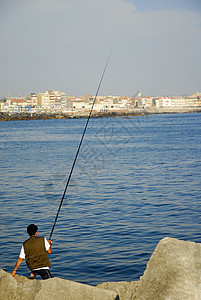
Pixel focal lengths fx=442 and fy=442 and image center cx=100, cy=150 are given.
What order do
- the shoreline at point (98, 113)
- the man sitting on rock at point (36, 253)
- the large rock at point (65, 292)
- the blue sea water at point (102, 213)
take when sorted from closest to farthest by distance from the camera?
the large rock at point (65, 292)
the man sitting on rock at point (36, 253)
the blue sea water at point (102, 213)
the shoreline at point (98, 113)

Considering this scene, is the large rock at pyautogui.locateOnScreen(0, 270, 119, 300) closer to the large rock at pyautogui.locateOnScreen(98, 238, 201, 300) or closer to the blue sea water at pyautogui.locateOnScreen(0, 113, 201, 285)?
the large rock at pyautogui.locateOnScreen(98, 238, 201, 300)

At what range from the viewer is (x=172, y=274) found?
423cm

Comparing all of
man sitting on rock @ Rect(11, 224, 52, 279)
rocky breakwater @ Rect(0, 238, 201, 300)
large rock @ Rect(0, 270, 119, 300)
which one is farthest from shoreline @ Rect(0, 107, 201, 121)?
large rock @ Rect(0, 270, 119, 300)

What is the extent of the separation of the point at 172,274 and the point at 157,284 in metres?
0.18

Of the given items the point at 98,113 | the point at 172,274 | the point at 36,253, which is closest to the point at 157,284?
the point at 172,274

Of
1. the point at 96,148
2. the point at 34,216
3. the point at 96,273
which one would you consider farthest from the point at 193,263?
the point at 96,148

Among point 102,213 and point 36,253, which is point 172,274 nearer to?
point 36,253

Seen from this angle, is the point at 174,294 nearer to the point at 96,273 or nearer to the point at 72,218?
the point at 96,273

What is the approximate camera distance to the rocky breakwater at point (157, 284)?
4.13 meters

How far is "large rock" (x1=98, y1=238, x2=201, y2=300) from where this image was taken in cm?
414

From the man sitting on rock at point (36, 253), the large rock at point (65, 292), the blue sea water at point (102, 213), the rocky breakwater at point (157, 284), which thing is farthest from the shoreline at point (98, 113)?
the large rock at point (65, 292)

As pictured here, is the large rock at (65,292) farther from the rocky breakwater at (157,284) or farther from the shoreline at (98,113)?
the shoreline at (98,113)

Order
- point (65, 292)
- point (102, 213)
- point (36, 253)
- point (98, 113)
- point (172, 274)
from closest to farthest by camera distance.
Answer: point (65, 292)
point (172, 274)
point (36, 253)
point (102, 213)
point (98, 113)

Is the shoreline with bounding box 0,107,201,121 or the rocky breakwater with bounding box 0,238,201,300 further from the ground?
the rocky breakwater with bounding box 0,238,201,300
